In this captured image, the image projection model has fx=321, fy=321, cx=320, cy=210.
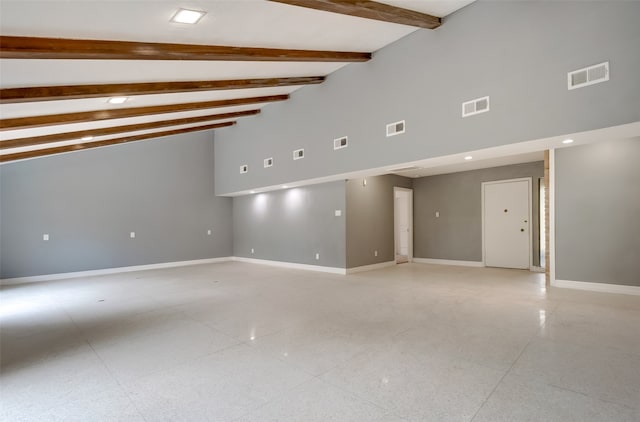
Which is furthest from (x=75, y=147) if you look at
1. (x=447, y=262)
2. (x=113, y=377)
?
(x=447, y=262)

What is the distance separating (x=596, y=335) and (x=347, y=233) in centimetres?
474

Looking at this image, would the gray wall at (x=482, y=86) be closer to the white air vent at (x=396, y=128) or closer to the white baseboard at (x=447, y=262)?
the white air vent at (x=396, y=128)

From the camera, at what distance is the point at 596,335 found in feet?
11.1

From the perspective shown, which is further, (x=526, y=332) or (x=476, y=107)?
(x=476, y=107)

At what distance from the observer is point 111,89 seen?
13.2 ft

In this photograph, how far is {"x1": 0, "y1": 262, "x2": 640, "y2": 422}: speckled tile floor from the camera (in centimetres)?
218

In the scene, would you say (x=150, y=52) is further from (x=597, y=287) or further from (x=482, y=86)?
(x=597, y=287)

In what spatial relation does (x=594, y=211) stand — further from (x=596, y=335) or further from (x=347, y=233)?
(x=347, y=233)

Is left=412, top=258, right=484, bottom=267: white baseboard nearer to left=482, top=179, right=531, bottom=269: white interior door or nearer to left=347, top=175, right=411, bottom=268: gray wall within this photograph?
left=482, top=179, right=531, bottom=269: white interior door

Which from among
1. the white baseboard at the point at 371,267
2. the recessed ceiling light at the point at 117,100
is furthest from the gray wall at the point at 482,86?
the recessed ceiling light at the point at 117,100

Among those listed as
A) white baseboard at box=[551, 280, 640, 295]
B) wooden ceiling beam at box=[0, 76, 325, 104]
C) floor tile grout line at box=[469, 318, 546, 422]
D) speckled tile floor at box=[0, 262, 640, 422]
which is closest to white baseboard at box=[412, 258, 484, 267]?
white baseboard at box=[551, 280, 640, 295]

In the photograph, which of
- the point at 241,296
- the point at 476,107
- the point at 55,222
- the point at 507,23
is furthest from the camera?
the point at 55,222

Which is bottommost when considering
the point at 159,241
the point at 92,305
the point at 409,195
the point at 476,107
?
the point at 92,305

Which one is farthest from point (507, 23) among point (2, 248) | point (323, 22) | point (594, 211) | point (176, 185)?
point (2, 248)
